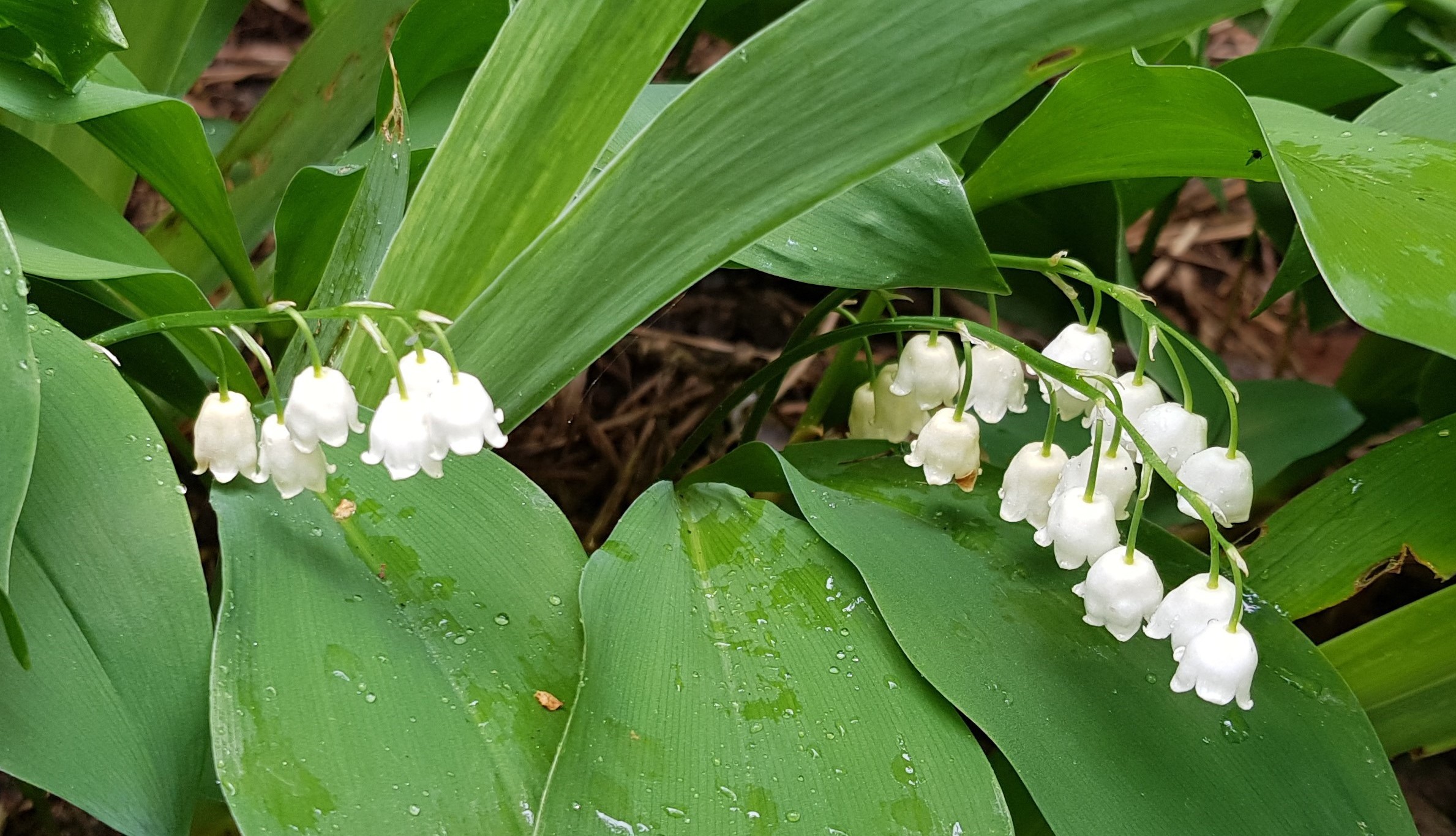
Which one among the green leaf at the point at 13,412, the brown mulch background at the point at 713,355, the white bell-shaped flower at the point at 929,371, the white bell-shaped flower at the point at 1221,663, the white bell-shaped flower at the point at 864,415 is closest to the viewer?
the green leaf at the point at 13,412

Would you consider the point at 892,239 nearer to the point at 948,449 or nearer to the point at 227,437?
the point at 948,449

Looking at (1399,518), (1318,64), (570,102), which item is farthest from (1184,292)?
(570,102)

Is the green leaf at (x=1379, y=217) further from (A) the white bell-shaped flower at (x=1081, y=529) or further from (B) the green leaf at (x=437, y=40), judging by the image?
(B) the green leaf at (x=437, y=40)

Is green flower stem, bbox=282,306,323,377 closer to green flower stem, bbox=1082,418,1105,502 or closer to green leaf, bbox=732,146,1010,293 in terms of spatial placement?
green leaf, bbox=732,146,1010,293

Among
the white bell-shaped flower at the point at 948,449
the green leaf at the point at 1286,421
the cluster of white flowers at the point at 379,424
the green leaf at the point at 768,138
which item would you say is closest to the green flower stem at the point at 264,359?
the cluster of white flowers at the point at 379,424

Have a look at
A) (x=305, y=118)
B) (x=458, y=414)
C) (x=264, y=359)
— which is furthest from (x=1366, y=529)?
(x=305, y=118)

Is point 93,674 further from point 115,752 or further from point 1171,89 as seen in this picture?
point 1171,89
